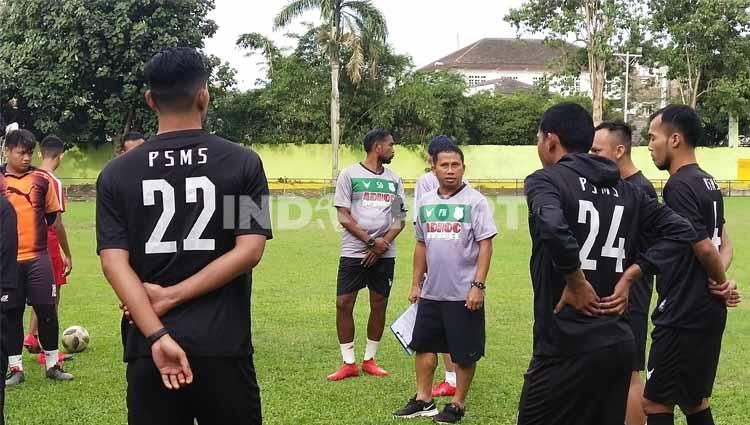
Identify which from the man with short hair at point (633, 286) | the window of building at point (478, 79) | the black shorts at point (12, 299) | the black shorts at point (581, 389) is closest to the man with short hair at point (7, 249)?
the black shorts at point (12, 299)

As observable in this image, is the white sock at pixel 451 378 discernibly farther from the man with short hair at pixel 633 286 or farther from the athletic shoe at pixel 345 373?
the man with short hair at pixel 633 286

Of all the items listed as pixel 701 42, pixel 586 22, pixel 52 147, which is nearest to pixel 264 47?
pixel 586 22

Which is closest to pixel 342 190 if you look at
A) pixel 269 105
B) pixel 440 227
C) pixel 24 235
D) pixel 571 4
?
pixel 440 227

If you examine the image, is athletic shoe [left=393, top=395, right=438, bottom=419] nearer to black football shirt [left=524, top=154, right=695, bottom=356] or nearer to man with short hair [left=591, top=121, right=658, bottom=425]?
man with short hair [left=591, top=121, right=658, bottom=425]

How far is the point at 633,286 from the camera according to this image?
5.38 metres

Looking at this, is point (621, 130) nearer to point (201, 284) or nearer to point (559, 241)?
point (559, 241)

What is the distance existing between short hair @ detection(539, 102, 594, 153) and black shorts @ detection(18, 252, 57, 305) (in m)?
5.16

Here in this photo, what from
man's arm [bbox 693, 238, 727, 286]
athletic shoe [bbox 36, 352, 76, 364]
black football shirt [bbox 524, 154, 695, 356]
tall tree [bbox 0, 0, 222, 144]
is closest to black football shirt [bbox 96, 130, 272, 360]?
black football shirt [bbox 524, 154, 695, 356]

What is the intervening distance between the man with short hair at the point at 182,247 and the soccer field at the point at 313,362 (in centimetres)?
284

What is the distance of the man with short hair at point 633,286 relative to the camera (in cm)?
529

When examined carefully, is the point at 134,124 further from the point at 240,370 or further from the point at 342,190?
the point at 240,370

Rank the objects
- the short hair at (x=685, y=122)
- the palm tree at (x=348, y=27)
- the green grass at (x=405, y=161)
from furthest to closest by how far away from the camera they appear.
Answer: the green grass at (x=405, y=161), the palm tree at (x=348, y=27), the short hair at (x=685, y=122)

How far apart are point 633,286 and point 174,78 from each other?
3397mm

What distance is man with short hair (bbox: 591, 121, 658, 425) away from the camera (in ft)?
17.4
